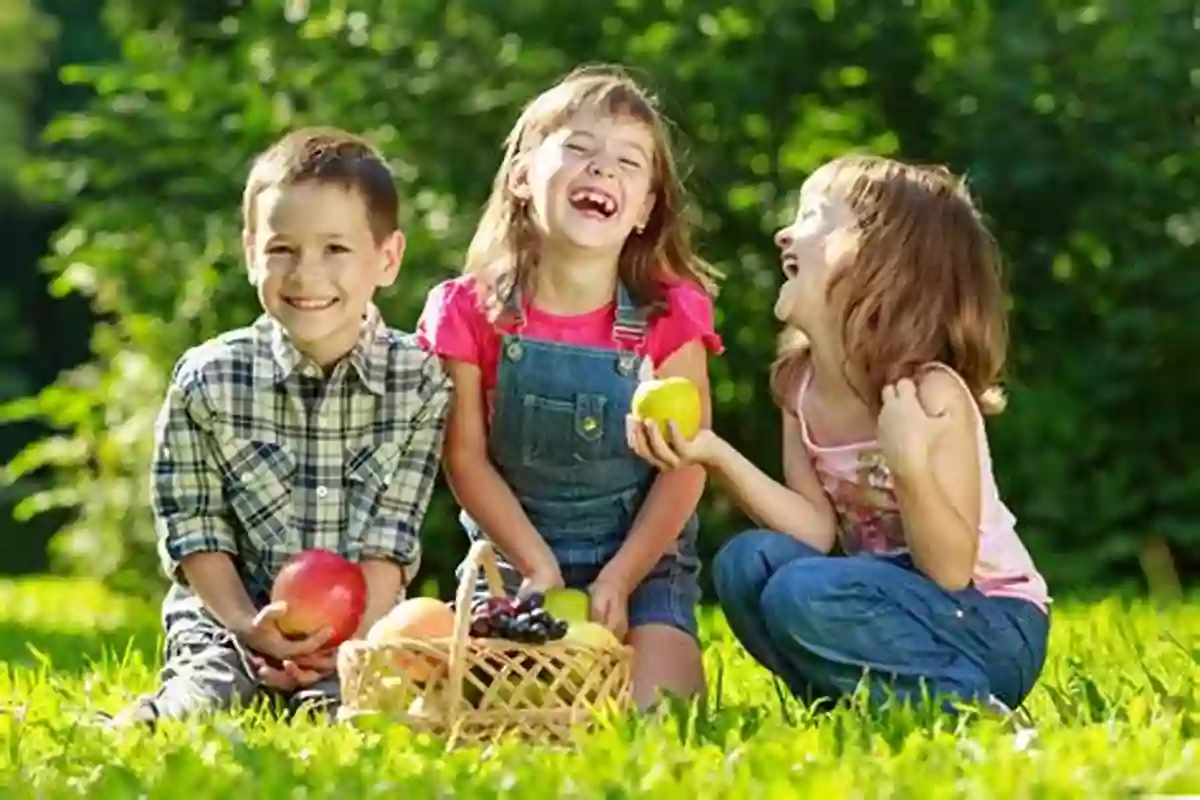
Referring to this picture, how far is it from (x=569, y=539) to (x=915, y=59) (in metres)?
5.05

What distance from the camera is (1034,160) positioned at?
962 cm

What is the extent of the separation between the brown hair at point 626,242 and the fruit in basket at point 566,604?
31.8 inches

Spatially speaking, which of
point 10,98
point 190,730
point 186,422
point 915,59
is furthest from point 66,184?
point 10,98

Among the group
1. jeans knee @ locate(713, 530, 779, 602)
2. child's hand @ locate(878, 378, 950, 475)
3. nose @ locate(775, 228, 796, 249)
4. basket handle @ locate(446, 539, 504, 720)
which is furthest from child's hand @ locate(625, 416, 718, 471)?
nose @ locate(775, 228, 796, 249)

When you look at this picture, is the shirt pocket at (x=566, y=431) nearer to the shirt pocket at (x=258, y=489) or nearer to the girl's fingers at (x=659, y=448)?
the shirt pocket at (x=258, y=489)

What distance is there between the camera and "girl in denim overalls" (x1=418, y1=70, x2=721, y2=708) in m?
5.12

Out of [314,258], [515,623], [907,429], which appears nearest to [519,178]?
[314,258]

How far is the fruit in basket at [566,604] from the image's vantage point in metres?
4.60

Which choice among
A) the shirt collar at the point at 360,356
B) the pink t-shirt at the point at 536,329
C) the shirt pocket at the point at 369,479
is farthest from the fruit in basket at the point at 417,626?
the pink t-shirt at the point at 536,329

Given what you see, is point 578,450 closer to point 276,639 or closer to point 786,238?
point 786,238

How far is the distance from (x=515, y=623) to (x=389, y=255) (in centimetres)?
130

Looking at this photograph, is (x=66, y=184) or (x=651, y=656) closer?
(x=651, y=656)

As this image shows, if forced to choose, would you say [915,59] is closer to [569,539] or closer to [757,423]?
[757,423]

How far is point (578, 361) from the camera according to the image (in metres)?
5.20
